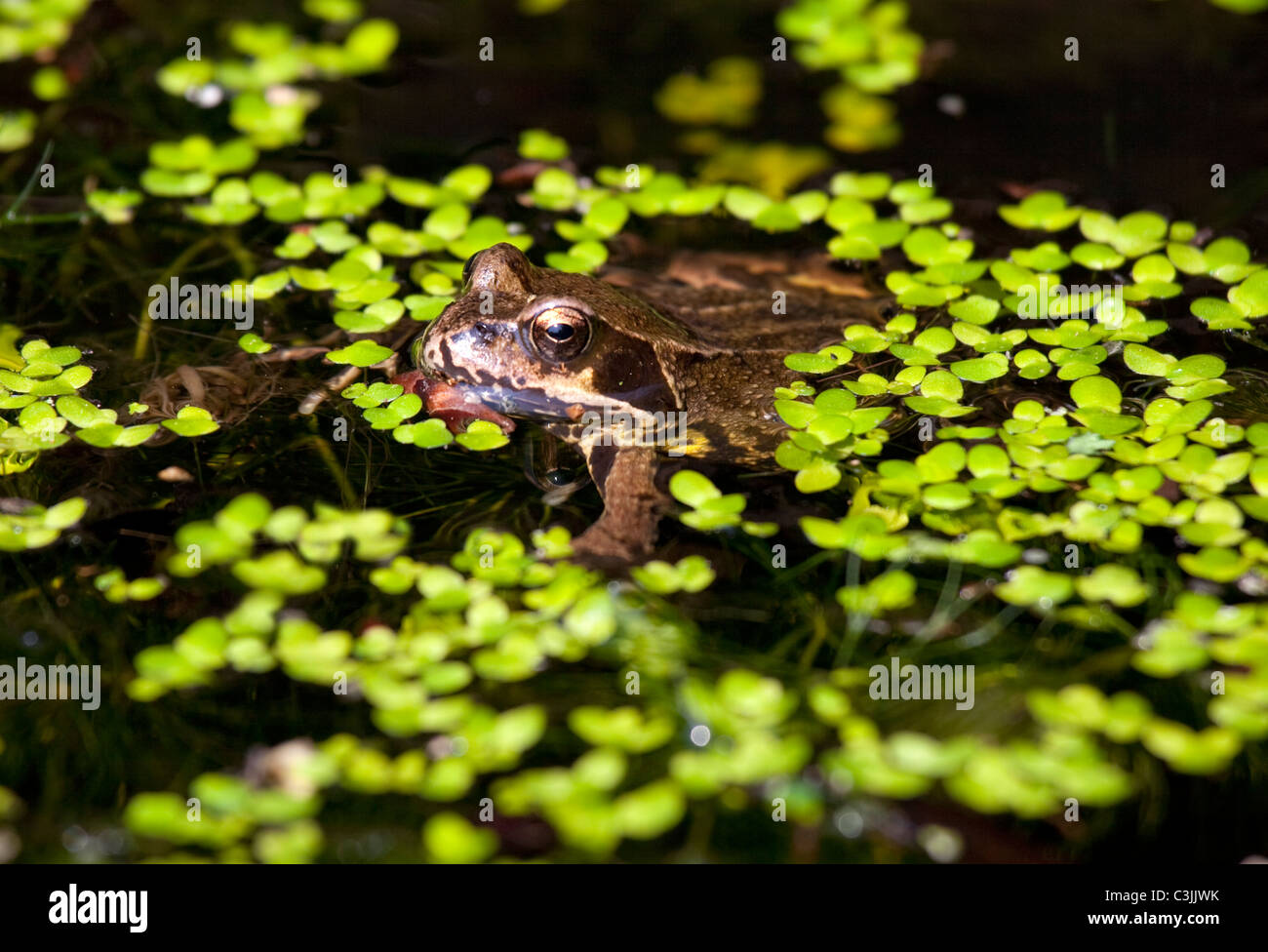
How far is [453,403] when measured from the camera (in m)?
4.02

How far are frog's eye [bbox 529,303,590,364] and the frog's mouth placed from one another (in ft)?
0.96

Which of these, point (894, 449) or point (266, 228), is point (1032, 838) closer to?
point (894, 449)

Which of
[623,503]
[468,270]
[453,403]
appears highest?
[468,270]

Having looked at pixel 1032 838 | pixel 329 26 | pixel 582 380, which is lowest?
pixel 1032 838

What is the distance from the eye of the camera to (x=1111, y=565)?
133 inches

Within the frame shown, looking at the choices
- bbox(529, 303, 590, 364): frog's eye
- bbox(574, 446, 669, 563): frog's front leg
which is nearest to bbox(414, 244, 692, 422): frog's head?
bbox(529, 303, 590, 364): frog's eye

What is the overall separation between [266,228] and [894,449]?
2.83m

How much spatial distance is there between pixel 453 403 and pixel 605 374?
1.82 feet

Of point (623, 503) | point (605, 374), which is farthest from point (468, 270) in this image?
point (623, 503)

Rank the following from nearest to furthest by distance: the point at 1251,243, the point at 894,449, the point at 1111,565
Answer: the point at 1111,565 → the point at 894,449 → the point at 1251,243

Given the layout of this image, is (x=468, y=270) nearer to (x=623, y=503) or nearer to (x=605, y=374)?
(x=605, y=374)

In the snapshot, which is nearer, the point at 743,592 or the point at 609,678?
the point at 609,678

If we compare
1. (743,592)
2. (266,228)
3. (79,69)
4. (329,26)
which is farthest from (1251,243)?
(79,69)

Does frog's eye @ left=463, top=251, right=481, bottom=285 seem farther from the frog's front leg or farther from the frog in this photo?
the frog's front leg
